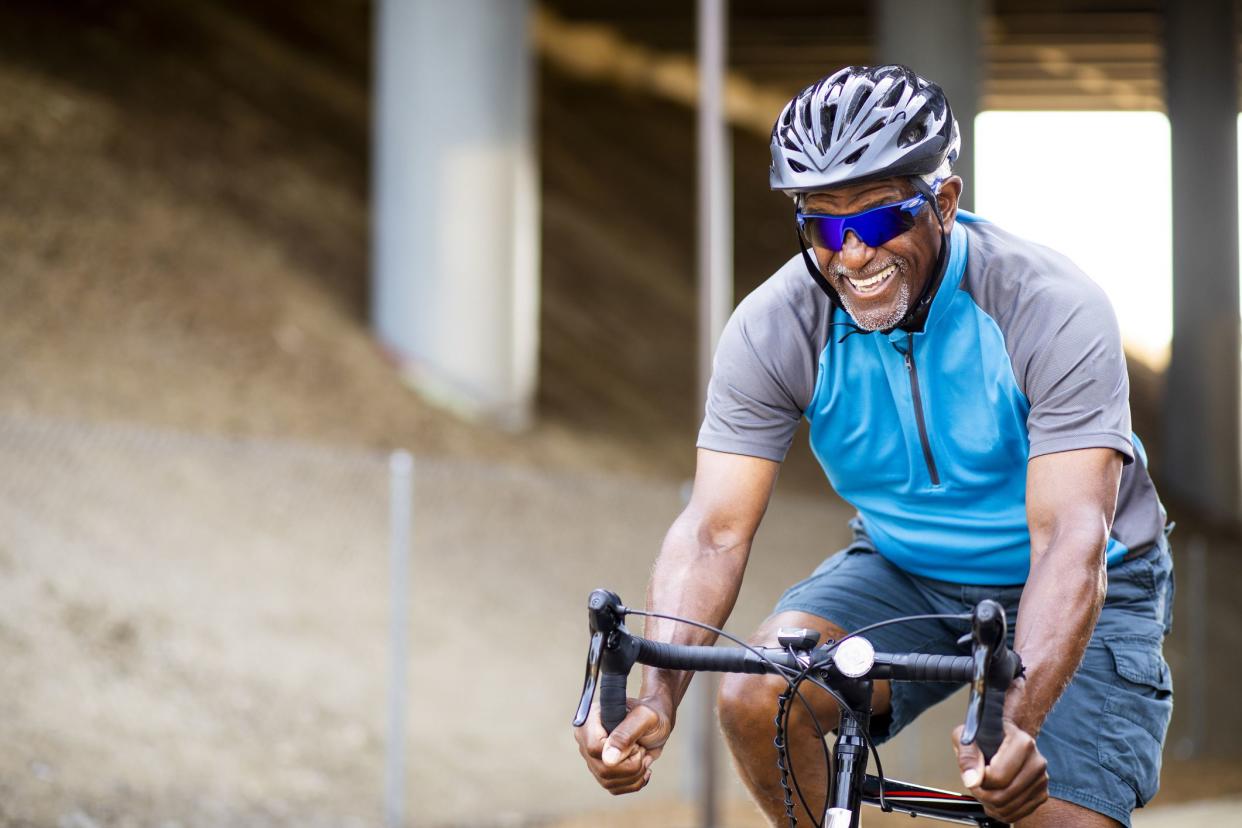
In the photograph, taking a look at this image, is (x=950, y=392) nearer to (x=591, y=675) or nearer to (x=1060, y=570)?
(x=1060, y=570)

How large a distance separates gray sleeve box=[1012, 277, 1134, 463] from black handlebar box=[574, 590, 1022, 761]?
Result: 67 centimetres

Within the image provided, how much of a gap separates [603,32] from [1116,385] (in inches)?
1244

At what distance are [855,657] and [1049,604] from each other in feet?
1.55

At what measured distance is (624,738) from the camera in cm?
314

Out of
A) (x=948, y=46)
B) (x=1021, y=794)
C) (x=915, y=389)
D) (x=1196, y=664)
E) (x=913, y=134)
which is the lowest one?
(x=1196, y=664)

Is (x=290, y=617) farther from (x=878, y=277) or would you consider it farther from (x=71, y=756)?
(x=878, y=277)

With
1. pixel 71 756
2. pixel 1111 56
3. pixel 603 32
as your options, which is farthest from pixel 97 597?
pixel 1111 56

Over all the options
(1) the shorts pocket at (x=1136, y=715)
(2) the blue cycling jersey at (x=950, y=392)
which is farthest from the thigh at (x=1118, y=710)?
(2) the blue cycling jersey at (x=950, y=392)

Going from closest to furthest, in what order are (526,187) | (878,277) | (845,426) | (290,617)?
(878,277) → (845,426) → (290,617) → (526,187)

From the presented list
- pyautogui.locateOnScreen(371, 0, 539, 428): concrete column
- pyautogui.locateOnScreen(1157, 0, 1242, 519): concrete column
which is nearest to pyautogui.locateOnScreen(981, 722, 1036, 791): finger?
pyautogui.locateOnScreen(371, 0, 539, 428): concrete column

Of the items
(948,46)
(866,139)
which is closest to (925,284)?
(866,139)

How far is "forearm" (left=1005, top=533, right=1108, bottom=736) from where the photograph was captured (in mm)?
3129

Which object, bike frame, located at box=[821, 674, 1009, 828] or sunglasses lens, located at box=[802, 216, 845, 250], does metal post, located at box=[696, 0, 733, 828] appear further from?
bike frame, located at box=[821, 674, 1009, 828]

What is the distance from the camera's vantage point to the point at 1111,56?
3397 cm
